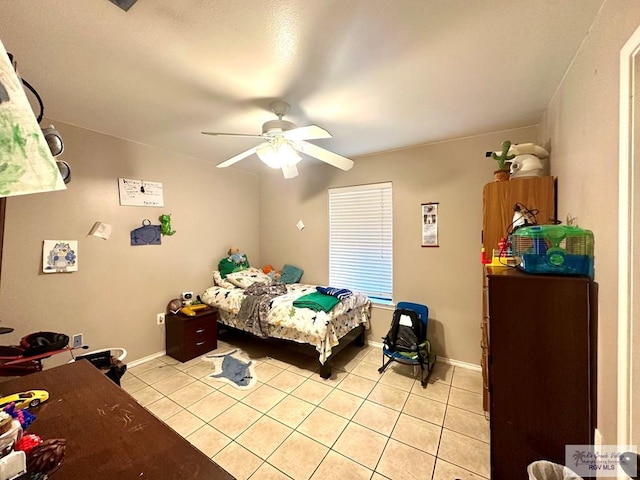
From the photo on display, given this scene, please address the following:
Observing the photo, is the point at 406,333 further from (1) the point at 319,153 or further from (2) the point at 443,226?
(1) the point at 319,153

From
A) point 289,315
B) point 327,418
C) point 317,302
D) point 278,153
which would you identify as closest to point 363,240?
point 317,302

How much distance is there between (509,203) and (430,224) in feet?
3.24

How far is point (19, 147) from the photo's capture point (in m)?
0.50

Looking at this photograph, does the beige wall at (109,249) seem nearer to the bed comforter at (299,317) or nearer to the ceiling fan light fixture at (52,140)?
the bed comforter at (299,317)

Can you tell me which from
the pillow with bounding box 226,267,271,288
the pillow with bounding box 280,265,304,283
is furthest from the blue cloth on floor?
the pillow with bounding box 226,267,271,288

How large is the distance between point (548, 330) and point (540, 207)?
106 cm

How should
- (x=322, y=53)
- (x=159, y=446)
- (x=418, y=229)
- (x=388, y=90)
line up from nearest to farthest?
(x=159, y=446), (x=322, y=53), (x=388, y=90), (x=418, y=229)

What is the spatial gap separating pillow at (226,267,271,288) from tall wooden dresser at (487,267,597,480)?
114 inches

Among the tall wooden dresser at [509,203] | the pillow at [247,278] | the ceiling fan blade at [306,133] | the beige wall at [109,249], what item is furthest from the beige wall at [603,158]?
the beige wall at [109,249]

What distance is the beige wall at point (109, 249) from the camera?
215 cm

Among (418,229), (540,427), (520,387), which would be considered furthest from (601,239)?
(418,229)

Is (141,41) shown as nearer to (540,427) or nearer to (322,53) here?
(322,53)

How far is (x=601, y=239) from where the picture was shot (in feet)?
3.72

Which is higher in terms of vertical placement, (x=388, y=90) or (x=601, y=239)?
(x=388, y=90)
